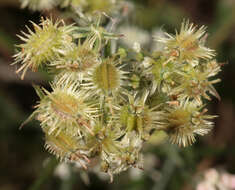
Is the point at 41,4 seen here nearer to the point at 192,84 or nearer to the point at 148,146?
the point at 192,84

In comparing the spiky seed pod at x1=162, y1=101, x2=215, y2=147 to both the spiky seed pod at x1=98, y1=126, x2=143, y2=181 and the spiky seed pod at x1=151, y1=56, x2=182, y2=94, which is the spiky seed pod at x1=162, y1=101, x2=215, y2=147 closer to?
the spiky seed pod at x1=151, y1=56, x2=182, y2=94

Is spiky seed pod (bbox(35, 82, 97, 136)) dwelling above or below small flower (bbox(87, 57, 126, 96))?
below

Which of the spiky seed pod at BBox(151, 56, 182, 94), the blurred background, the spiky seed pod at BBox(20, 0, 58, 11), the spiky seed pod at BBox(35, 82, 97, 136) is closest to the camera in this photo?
the spiky seed pod at BBox(35, 82, 97, 136)

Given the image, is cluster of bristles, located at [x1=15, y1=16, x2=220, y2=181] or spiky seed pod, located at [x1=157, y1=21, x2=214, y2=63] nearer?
cluster of bristles, located at [x1=15, y1=16, x2=220, y2=181]

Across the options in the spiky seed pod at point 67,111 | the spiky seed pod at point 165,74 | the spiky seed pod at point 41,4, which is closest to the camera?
the spiky seed pod at point 67,111

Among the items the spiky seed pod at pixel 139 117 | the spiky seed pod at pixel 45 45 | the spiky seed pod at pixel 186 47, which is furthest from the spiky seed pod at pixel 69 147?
the spiky seed pod at pixel 186 47

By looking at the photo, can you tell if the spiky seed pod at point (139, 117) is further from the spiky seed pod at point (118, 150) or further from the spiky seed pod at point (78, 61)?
the spiky seed pod at point (78, 61)

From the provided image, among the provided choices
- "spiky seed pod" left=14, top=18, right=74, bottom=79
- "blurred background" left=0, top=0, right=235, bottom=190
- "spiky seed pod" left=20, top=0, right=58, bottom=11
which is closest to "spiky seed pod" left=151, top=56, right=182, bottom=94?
"spiky seed pod" left=14, top=18, right=74, bottom=79

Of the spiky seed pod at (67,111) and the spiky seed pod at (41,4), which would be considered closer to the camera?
the spiky seed pod at (67,111)

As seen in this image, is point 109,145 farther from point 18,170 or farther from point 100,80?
point 18,170
